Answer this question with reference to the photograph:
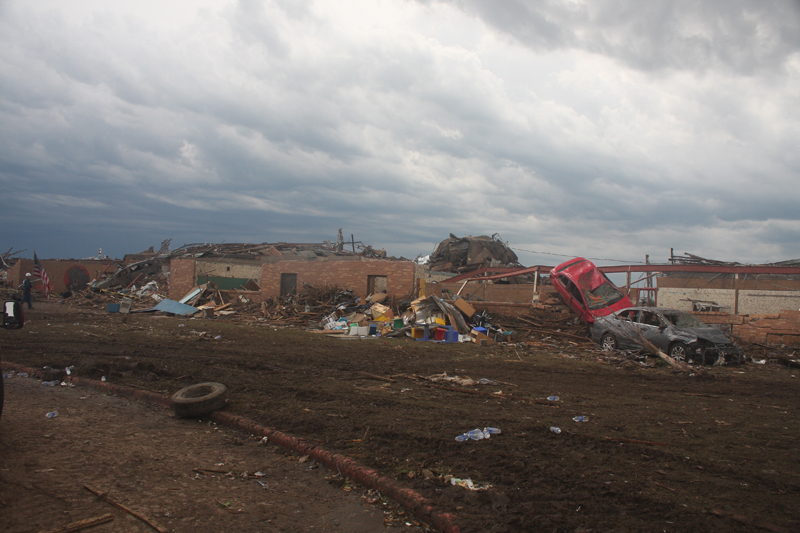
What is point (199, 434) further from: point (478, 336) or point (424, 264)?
point (424, 264)

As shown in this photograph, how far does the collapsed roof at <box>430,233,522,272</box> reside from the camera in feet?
109

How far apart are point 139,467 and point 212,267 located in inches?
1105

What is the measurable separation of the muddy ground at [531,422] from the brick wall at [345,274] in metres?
9.27

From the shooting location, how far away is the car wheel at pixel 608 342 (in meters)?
13.8

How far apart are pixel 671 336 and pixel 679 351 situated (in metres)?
0.42

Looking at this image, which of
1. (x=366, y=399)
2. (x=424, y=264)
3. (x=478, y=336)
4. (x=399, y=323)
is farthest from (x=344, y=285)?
(x=366, y=399)

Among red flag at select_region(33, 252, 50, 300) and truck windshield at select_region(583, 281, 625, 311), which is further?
red flag at select_region(33, 252, 50, 300)

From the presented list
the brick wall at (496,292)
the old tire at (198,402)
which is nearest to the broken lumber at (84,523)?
the old tire at (198,402)

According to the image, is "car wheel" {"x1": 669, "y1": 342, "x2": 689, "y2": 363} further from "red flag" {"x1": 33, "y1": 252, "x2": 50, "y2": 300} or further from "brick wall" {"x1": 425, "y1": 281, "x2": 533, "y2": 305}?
"red flag" {"x1": 33, "y1": 252, "x2": 50, "y2": 300}

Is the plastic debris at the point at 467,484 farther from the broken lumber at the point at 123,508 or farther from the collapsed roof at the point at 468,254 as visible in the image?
the collapsed roof at the point at 468,254

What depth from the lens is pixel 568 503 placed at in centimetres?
349

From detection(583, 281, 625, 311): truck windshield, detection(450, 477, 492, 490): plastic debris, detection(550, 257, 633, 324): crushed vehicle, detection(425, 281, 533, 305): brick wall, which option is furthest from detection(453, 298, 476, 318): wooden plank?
detection(450, 477, 492, 490): plastic debris

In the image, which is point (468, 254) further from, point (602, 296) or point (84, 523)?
point (84, 523)

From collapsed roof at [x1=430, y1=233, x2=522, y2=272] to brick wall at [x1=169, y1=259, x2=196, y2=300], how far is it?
53.7ft
